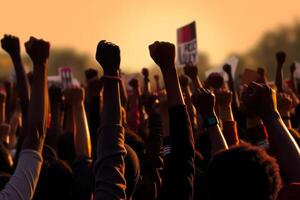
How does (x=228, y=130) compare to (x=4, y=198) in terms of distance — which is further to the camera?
(x=228, y=130)

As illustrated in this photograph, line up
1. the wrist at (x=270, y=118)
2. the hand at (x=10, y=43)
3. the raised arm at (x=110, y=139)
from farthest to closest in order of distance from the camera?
1. the hand at (x=10, y=43)
2. the wrist at (x=270, y=118)
3. the raised arm at (x=110, y=139)

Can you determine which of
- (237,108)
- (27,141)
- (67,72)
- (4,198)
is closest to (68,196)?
(27,141)

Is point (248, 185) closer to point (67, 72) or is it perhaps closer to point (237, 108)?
point (237, 108)

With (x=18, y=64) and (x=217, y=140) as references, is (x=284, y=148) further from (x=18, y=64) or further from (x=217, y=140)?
(x=18, y=64)

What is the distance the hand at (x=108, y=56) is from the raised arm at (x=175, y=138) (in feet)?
1.12

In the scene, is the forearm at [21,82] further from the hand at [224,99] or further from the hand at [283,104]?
the hand at [283,104]

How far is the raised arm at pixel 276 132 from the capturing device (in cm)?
307

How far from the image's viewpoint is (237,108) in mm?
6926

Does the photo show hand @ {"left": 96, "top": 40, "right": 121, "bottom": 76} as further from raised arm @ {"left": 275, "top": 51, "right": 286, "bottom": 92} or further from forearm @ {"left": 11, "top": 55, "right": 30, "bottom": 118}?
raised arm @ {"left": 275, "top": 51, "right": 286, "bottom": 92}

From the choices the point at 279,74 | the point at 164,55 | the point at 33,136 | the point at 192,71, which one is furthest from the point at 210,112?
the point at 279,74

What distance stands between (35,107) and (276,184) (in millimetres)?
1221

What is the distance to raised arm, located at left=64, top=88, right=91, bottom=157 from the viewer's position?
438 centimetres

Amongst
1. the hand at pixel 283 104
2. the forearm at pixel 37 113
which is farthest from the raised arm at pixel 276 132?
the hand at pixel 283 104

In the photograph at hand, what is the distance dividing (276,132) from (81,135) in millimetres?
1638
